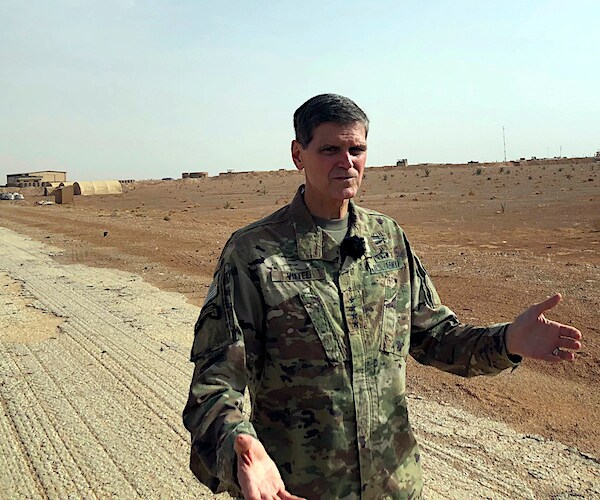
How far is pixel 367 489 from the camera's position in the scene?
195 centimetres

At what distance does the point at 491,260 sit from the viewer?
1109cm

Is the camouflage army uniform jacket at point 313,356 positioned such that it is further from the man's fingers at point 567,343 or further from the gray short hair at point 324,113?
the man's fingers at point 567,343

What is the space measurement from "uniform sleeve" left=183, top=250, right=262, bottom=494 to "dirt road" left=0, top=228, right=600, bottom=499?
2.32 meters

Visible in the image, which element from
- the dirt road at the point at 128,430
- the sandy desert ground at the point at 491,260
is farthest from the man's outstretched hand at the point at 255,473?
the sandy desert ground at the point at 491,260

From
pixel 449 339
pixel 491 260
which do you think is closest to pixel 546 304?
pixel 449 339

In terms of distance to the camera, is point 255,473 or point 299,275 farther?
point 299,275

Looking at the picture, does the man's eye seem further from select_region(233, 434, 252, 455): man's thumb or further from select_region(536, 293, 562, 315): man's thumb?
select_region(233, 434, 252, 455): man's thumb

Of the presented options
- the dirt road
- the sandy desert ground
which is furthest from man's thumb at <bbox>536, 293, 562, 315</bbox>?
the sandy desert ground

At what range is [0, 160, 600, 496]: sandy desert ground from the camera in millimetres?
5141

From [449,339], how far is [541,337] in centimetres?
30

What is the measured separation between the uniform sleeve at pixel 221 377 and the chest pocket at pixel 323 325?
16cm

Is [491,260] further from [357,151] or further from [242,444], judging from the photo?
[242,444]

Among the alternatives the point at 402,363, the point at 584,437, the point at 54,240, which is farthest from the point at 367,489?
the point at 54,240

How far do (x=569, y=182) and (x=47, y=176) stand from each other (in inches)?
3166
